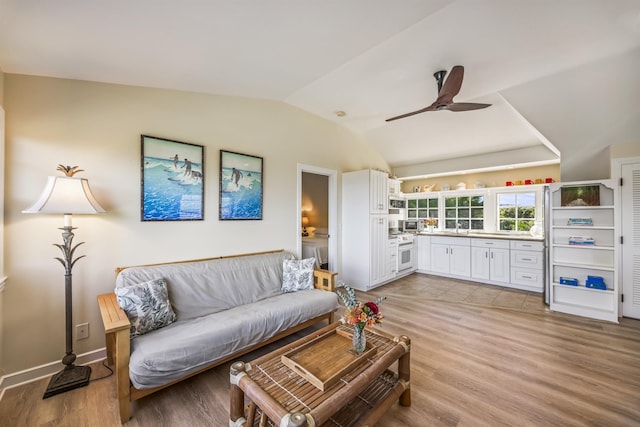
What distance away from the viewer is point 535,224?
4.74 meters

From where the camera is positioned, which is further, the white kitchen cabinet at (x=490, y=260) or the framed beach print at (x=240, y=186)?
the white kitchen cabinet at (x=490, y=260)

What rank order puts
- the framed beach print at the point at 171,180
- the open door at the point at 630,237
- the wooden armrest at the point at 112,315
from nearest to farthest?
the wooden armrest at the point at 112,315, the framed beach print at the point at 171,180, the open door at the point at 630,237

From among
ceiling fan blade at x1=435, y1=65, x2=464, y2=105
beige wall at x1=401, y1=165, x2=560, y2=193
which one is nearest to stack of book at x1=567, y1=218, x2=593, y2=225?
beige wall at x1=401, y1=165, x2=560, y2=193

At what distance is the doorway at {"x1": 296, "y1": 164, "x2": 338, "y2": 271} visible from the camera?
408 cm

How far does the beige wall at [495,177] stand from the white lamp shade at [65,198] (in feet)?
20.1

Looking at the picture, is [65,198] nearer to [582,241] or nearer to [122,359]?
[122,359]

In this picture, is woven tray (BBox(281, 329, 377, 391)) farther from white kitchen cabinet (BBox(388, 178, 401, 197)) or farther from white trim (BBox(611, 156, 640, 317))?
white trim (BBox(611, 156, 640, 317))

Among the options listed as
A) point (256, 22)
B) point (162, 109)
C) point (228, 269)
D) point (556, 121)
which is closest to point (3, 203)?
point (162, 109)

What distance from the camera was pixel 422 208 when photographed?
627 cm

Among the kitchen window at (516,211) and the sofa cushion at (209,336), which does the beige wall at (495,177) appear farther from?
the sofa cushion at (209,336)

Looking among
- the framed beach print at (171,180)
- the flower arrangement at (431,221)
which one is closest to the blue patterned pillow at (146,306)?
the framed beach print at (171,180)

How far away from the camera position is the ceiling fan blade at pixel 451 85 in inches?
90.1

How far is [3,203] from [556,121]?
19.3 feet

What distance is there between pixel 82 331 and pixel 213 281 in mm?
1098
